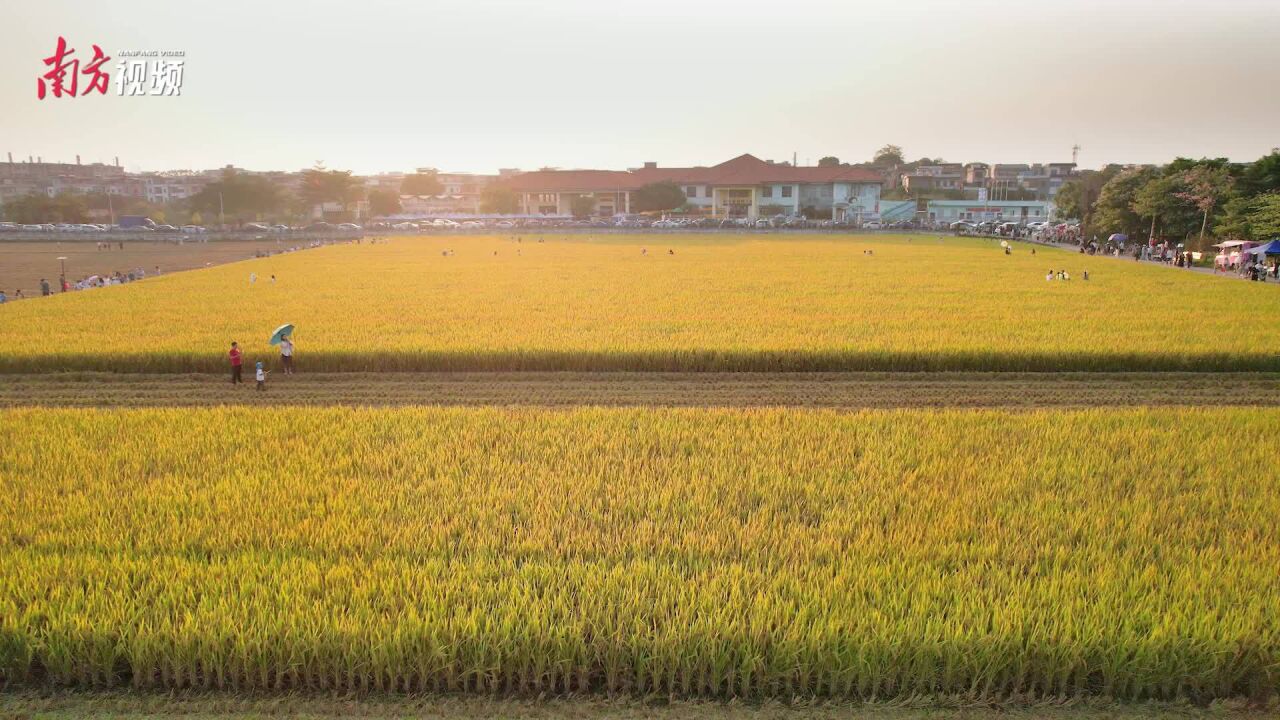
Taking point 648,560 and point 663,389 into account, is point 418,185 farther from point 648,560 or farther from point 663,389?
point 648,560

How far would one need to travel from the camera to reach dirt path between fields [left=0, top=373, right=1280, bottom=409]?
35.1 ft

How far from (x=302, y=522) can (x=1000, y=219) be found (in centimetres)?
7745

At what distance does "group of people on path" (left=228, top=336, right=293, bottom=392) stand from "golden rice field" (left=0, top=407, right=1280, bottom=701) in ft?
9.04

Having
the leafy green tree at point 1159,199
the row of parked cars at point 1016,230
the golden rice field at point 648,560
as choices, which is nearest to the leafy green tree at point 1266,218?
the leafy green tree at point 1159,199

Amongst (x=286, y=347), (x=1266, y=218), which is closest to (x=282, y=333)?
(x=286, y=347)

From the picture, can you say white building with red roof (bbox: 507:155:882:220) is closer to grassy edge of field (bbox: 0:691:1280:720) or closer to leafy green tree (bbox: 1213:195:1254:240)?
leafy green tree (bbox: 1213:195:1254:240)

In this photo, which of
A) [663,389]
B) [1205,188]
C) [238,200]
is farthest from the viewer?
[238,200]

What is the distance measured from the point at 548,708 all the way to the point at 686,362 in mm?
8439

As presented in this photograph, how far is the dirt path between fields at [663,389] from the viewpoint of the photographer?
10695 millimetres

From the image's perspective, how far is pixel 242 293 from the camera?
68.4ft

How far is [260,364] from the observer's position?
36.2 ft

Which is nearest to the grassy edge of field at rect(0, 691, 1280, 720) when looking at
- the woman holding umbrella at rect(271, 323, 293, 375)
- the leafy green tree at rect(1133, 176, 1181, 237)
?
the woman holding umbrella at rect(271, 323, 293, 375)

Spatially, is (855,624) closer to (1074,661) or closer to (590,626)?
(1074,661)

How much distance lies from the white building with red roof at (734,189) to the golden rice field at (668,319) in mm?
42459
